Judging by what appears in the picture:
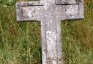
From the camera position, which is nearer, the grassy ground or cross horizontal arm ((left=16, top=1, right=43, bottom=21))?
cross horizontal arm ((left=16, top=1, right=43, bottom=21))

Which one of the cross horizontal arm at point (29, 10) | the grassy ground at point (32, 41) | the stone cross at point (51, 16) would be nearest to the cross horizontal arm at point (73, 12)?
the stone cross at point (51, 16)

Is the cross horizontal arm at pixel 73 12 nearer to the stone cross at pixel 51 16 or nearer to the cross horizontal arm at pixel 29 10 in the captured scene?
the stone cross at pixel 51 16

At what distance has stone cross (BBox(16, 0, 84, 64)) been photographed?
4348 millimetres

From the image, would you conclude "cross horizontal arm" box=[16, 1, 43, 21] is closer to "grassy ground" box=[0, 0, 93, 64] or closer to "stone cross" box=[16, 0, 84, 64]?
"stone cross" box=[16, 0, 84, 64]

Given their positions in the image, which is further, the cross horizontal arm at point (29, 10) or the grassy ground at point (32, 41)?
the grassy ground at point (32, 41)

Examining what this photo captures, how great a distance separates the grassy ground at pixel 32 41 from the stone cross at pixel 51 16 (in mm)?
334

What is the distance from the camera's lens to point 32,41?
5.00 m

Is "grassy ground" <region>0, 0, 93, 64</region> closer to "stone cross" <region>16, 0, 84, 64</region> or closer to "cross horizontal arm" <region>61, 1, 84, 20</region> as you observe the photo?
"stone cross" <region>16, 0, 84, 64</region>

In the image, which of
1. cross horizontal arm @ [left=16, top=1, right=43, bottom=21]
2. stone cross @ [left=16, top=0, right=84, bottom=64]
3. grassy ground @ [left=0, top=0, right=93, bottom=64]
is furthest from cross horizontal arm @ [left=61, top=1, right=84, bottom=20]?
grassy ground @ [left=0, top=0, right=93, bottom=64]

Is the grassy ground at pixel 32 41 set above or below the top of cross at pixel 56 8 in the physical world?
below

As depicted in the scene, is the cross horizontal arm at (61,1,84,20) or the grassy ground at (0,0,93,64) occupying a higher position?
the cross horizontal arm at (61,1,84,20)

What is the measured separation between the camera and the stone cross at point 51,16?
435 centimetres

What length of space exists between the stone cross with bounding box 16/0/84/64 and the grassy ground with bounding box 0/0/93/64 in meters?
0.33

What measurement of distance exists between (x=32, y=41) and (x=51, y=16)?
2.49ft
